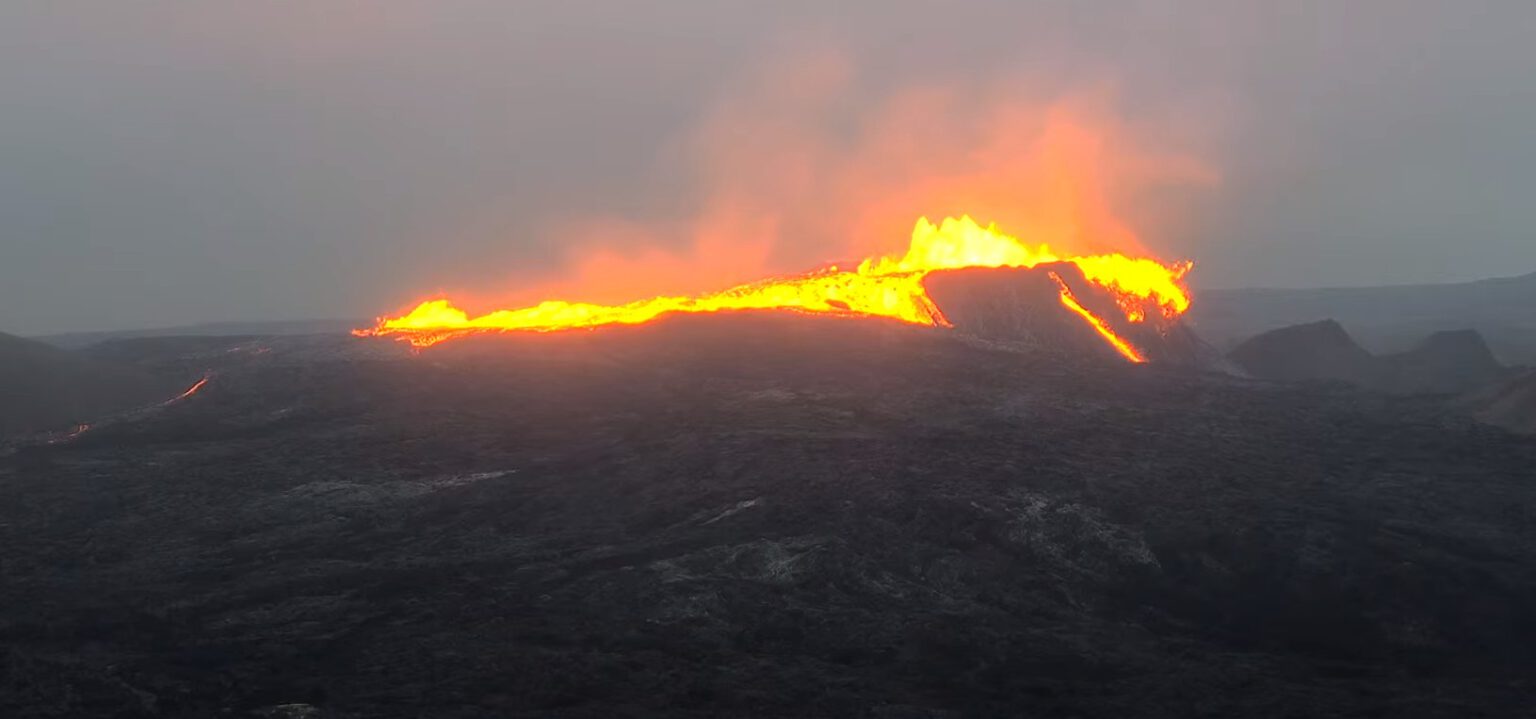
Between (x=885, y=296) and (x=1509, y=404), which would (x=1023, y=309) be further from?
(x=1509, y=404)

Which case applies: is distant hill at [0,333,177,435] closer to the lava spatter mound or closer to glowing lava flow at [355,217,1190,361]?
glowing lava flow at [355,217,1190,361]

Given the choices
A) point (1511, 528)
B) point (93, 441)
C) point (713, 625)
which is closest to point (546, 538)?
point (713, 625)

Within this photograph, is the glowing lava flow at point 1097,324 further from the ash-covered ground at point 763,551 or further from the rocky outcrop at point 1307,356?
the rocky outcrop at point 1307,356

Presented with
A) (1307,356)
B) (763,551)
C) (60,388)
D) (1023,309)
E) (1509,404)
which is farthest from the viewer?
(1307,356)

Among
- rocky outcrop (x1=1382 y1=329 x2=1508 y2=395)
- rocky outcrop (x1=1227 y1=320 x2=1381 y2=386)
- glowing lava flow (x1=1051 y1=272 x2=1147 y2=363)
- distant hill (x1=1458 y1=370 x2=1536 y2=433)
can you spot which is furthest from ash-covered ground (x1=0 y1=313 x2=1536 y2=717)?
rocky outcrop (x1=1227 y1=320 x2=1381 y2=386)

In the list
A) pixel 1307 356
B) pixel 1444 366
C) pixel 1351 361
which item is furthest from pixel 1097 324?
pixel 1444 366

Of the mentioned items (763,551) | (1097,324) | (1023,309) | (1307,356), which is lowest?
(763,551)

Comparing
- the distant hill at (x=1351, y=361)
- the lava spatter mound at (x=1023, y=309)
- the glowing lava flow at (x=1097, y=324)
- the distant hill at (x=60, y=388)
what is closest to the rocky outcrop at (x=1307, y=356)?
the distant hill at (x=1351, y=361)
